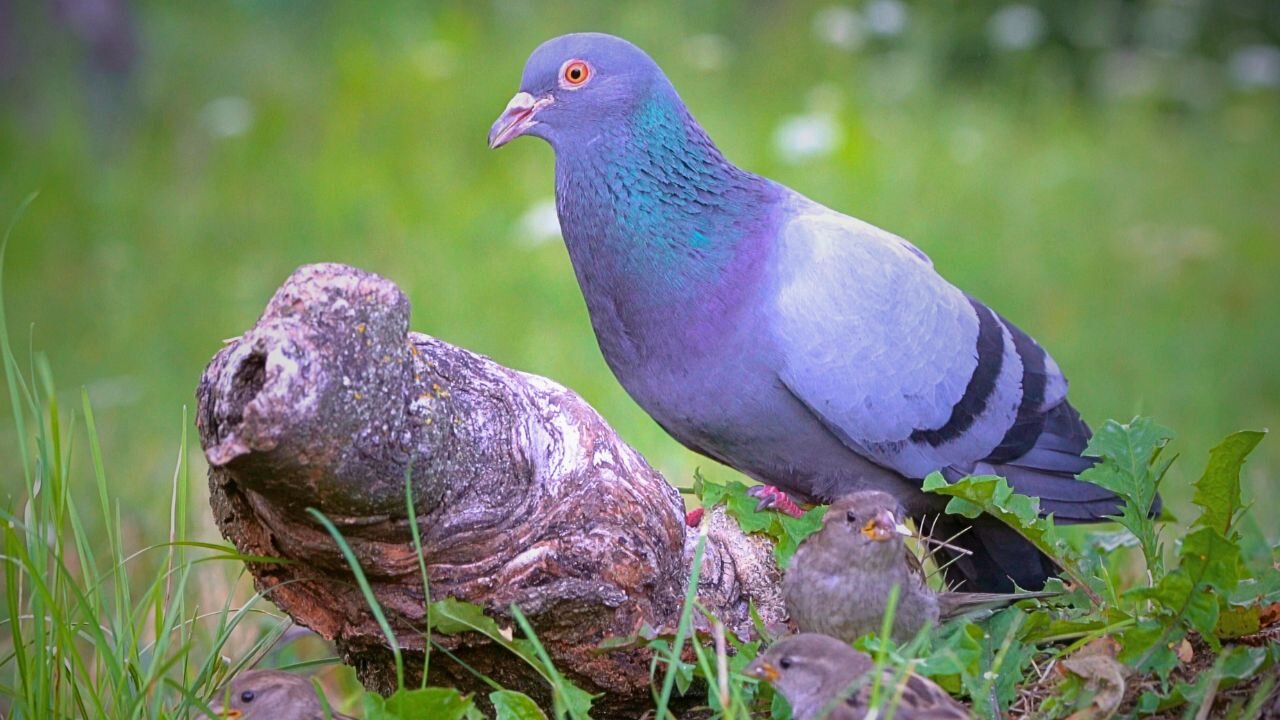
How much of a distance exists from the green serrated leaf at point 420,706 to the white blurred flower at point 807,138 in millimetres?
5637

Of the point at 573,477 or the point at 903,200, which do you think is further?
the point at 903,200

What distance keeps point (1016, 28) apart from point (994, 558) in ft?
22.3

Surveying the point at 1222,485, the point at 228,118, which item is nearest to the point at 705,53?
the point at 228,118

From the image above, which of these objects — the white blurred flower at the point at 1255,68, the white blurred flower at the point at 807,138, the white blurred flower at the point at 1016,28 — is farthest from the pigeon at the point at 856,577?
the white blurred flower at the point at 1255,68

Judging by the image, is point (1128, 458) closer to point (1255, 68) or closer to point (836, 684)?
point (836, 684)

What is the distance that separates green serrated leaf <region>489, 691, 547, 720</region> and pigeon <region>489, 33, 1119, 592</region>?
964 mm

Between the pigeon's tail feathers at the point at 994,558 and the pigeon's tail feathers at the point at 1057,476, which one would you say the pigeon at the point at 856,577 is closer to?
the pigeon's tail feathers at the point at 994,558

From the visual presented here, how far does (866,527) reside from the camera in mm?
2570

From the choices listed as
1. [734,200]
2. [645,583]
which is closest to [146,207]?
[734,200]

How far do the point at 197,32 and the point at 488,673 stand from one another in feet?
26.7

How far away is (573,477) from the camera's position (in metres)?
2.66

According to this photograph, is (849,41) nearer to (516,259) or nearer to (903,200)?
(903,200)

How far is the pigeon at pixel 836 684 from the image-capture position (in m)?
2.22

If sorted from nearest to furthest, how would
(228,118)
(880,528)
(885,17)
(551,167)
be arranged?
(880,528) < (551,167) < (885,17) < (228,118)
